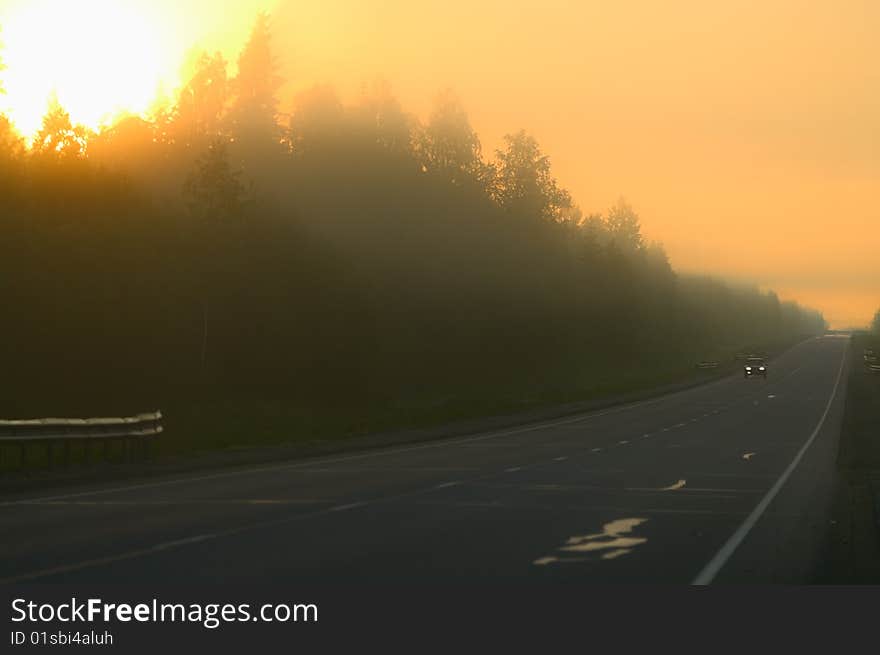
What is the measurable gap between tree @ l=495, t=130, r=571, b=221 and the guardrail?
116 metres

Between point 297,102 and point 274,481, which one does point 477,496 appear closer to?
point 274,481

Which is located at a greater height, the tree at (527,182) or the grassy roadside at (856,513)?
the tree at (527,182)

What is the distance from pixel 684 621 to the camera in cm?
1016

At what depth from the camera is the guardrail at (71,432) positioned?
23369 mm

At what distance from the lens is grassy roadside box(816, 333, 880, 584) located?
1331 cm

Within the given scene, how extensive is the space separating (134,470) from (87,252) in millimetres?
51247

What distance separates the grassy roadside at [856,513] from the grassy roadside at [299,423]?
1174cm

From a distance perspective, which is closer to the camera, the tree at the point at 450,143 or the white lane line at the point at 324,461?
the white lane line at the point at 324,461

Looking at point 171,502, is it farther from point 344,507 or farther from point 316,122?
point 316,122

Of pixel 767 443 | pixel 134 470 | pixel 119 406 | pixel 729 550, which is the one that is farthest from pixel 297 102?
pixel 729 550

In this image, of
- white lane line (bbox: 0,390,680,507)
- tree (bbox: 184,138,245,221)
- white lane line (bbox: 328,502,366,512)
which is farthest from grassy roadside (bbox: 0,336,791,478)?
tree (bbox: 184,138,245,221)

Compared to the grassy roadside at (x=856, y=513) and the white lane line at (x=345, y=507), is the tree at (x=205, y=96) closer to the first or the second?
the grassy roadside at (x=856, y=513)

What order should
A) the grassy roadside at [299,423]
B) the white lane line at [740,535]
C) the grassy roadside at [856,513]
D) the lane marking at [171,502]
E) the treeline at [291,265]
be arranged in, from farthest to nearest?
the treeline at [291,265], the grassy roadside at [299,423], the lane marking at [171,502], the grassy roadside at [856,513], the white lane line at [740,535]

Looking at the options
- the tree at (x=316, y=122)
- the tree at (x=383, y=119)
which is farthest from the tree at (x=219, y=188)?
the tree at (x=383, y=119)
